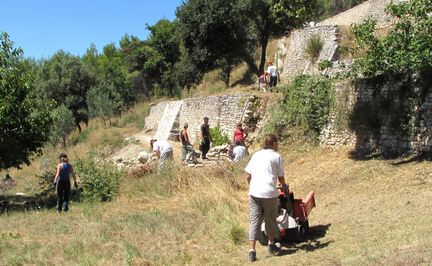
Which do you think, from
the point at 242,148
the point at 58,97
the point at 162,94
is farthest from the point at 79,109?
the point at 242,148

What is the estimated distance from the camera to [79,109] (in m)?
44.4

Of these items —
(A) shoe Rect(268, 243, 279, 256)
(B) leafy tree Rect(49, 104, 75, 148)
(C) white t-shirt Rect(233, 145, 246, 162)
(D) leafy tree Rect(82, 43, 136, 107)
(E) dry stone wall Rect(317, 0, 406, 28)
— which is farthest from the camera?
(D) leafy tree Rect(82, 43, 136, 107)

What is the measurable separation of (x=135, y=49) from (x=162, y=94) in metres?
5.60

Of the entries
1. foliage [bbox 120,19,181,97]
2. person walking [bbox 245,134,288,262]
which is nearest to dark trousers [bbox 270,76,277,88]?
person walking [bbox 245,134,288,262]

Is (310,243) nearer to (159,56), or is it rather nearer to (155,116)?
(155,116)

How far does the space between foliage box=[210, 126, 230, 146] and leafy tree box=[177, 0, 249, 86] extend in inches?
416

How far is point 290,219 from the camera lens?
771 cm

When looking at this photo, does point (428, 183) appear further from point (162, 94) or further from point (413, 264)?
point (162, 94)

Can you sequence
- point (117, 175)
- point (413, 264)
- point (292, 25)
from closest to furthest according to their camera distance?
1. point (413, 264)
2. point (117, 175)
3. point (292, 25)

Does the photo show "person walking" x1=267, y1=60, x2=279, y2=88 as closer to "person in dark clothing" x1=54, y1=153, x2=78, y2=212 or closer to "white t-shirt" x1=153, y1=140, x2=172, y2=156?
"white t-shirt" x1=153, y1=140, x2=172, y2=156

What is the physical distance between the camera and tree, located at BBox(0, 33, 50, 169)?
49.3 feet

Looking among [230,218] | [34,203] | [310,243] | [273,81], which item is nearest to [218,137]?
[273,81]

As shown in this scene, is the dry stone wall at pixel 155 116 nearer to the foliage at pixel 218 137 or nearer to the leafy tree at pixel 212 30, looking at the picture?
the leafy tree at pixel 212 30

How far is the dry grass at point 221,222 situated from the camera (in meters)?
A: 6.94
